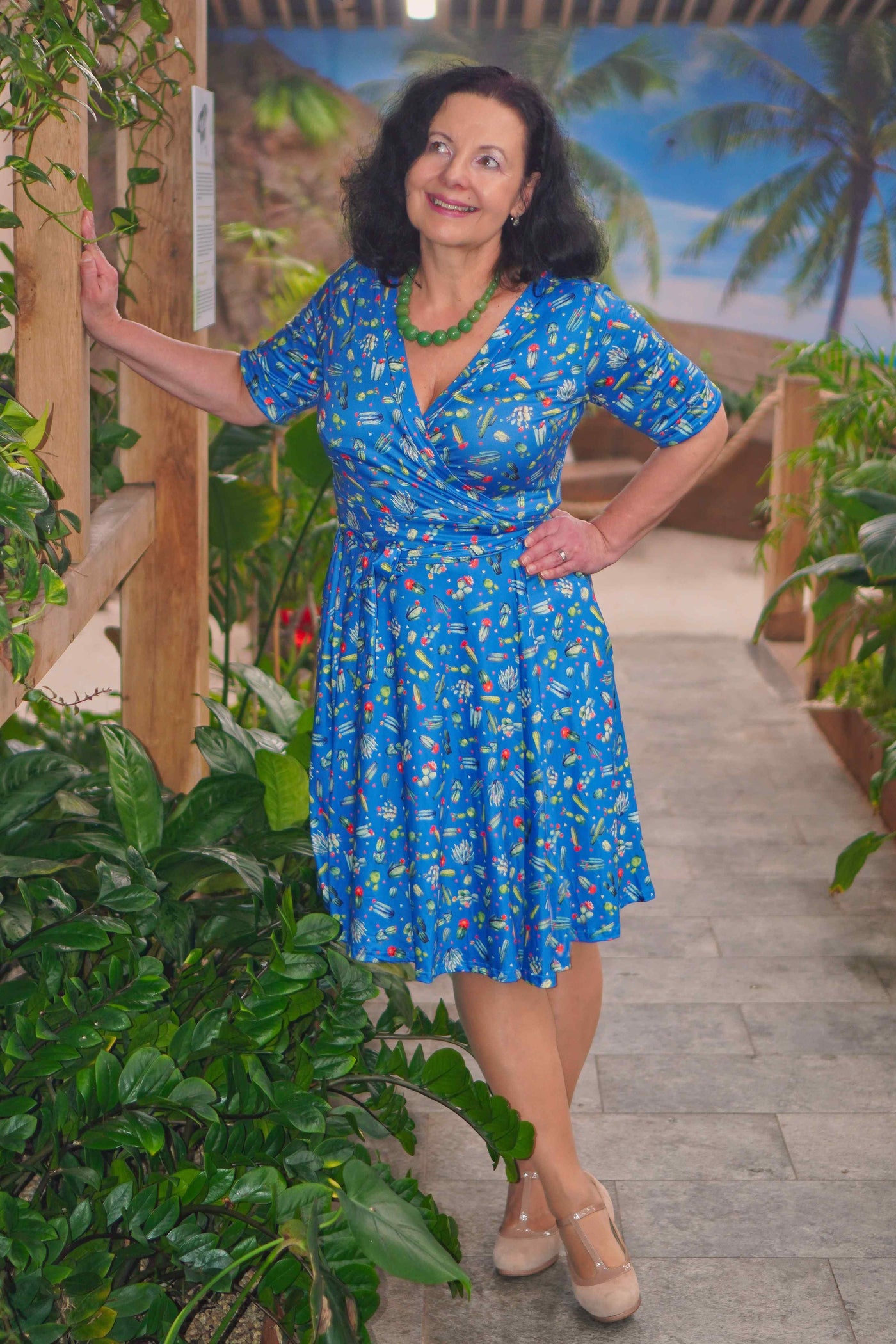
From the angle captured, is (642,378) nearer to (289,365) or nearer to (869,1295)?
(289,365)

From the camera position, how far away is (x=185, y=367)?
1.84 meters

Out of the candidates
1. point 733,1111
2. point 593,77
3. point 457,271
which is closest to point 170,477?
point 457,271

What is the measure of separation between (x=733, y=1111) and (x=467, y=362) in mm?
1358

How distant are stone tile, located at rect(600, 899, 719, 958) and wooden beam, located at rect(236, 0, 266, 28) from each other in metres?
9.19

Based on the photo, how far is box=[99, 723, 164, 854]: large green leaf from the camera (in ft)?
6.08

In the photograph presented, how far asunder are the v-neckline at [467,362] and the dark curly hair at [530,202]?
0.05m

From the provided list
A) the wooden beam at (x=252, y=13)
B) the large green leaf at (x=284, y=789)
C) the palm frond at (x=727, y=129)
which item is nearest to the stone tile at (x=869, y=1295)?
the large green leaf at (x=284, y=789)

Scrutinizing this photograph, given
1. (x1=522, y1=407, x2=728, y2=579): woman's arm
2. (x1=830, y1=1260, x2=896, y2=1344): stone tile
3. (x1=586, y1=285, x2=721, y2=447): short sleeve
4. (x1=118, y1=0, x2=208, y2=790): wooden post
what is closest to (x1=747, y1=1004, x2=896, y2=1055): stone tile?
(x1=830, y1=1260, x2=896, y2=1344): stone tile

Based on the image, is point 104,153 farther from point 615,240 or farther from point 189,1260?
point 189,1260

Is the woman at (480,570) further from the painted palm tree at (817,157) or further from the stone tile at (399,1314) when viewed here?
the painted palm tree at (817,157)

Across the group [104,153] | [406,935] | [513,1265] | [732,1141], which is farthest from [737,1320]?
[104,153]

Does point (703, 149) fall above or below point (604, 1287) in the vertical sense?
above

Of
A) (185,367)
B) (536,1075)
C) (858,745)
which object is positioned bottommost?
(858,745)

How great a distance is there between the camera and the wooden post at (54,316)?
1.55m
